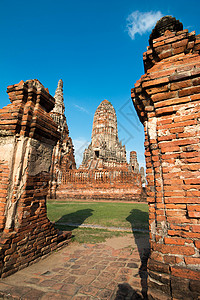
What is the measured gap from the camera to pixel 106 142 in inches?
1233

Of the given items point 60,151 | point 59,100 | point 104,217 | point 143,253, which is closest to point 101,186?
point 60,151

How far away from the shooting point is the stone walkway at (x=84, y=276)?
6.67 feet

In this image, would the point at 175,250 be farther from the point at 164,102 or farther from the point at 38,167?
the point at 38,167

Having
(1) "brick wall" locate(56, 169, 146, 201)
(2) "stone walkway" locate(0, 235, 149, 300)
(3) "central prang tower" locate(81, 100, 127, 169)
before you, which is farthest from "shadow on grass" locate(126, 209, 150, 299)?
(3) "central prang tower" locate(81, 100, 127, 169)

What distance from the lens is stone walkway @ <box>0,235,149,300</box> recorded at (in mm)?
2033

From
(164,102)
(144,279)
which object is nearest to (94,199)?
(144,279)

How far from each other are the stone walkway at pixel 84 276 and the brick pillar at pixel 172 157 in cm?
59

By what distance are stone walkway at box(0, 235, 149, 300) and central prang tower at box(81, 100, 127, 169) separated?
2197cm

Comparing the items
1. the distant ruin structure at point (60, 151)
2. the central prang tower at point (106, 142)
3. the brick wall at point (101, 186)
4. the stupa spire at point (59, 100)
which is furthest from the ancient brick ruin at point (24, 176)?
the central prang tower at point (106, 142)

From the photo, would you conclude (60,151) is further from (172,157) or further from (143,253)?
(172,157)

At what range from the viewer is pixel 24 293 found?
79.2 inches

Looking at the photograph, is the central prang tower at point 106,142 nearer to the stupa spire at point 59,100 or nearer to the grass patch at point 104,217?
the stupa spire at point 59,100

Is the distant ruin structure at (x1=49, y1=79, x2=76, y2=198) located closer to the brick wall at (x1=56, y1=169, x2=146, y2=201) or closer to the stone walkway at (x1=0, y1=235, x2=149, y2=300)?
the brick wall at (x1=56, y1=169, x2=146, y2=201)

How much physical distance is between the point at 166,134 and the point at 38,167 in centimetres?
263
